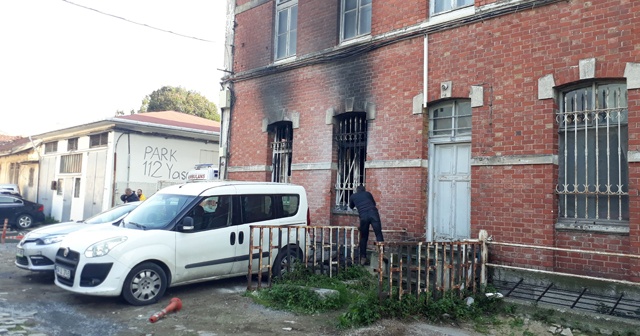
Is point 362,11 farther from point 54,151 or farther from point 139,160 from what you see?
point 54,151

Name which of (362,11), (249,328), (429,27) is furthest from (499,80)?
(249,328)

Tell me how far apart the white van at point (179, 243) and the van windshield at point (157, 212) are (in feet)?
0.06

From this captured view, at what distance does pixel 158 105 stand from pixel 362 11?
32693 mm

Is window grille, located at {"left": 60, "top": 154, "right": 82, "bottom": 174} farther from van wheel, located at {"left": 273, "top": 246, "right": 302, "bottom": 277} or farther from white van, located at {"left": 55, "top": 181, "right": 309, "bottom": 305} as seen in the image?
van wheel, located at {"left": 273, "top": 246, "right": 302, "bottom": 277}

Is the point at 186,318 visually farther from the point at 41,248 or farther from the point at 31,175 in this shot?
the point at 31,175

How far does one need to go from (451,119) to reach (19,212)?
54.9 ft

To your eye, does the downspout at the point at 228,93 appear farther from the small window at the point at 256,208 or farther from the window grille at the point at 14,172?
the window grille at the point at 14,172

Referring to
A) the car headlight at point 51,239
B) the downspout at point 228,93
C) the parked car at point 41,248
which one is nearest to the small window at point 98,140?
the downspout at point 228,93

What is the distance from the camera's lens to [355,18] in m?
11.4

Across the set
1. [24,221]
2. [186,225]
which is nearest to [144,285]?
[186,225]

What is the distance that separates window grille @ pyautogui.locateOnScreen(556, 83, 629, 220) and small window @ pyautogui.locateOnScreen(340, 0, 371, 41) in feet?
16.3

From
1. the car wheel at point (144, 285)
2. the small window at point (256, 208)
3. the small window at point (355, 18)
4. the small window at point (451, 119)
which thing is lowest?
the car wheel at point (144, 285)

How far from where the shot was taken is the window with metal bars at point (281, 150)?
41.8ft

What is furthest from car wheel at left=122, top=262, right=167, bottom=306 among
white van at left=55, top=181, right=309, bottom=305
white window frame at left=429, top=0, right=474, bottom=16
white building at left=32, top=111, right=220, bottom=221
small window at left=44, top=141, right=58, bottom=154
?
small window at left=44, top=141, right=58, bottom=154
